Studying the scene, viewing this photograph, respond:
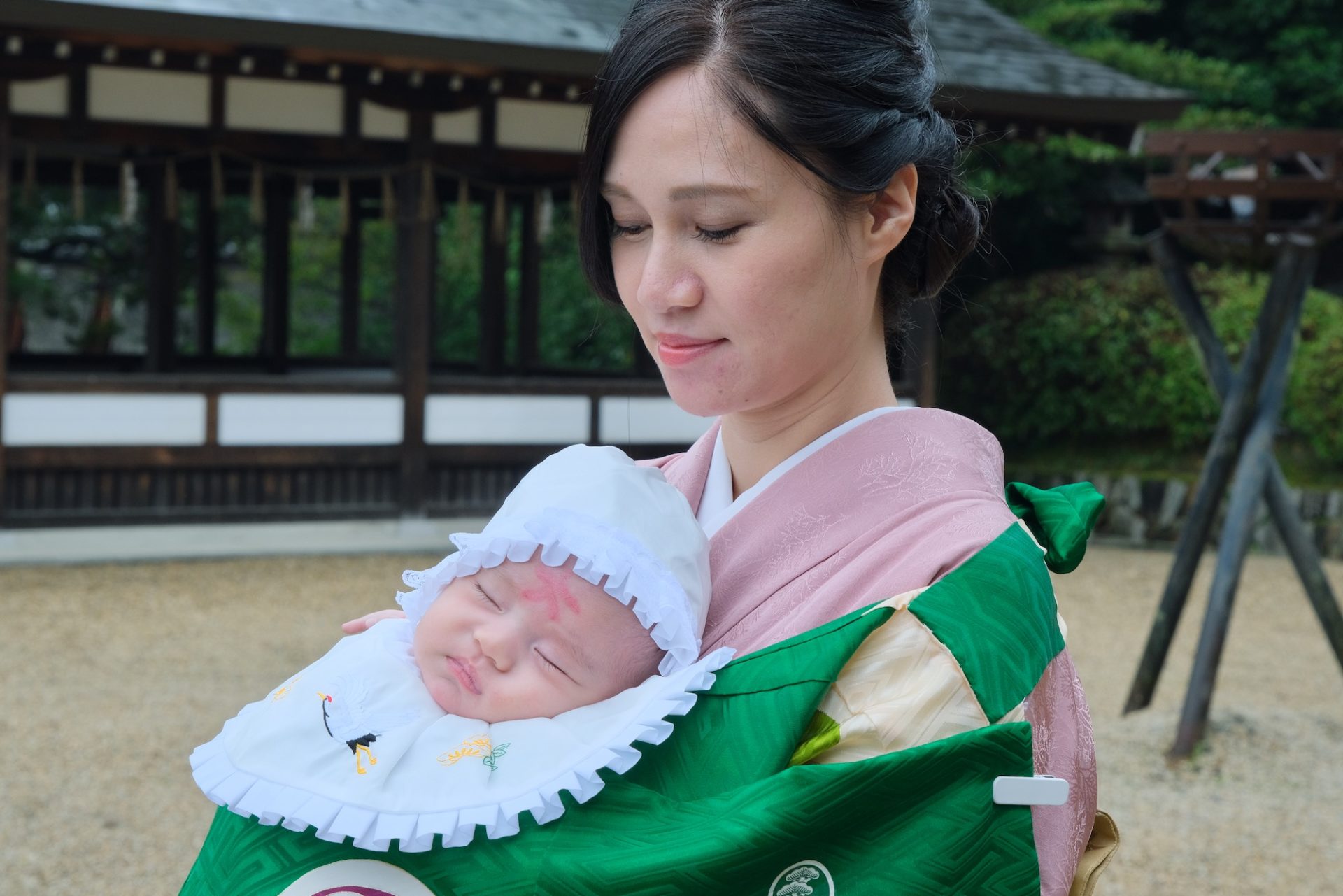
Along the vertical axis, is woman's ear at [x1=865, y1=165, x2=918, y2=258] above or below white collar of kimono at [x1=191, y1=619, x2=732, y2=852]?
above

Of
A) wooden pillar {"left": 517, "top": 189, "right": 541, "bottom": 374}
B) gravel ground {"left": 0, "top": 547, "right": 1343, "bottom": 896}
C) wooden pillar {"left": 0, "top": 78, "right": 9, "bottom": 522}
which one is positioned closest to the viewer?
gravel ground {"left": 0, "top": 547, "right": 1343, "bottom": 896}

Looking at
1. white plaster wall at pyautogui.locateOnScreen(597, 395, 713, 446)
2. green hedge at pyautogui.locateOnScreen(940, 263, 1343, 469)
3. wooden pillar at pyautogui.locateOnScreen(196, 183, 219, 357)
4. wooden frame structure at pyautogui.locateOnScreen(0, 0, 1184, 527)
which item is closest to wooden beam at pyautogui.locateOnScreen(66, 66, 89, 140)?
wooden frame structure at pyautogui.locateOnScreen(0, 0, 1184, 527)

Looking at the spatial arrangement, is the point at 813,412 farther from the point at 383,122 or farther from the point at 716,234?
the point at 383,122

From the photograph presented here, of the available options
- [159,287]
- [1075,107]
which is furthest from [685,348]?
[159,287]

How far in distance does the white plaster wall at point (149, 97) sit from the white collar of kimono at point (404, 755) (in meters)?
6.81

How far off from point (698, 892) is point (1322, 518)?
29.4 ft

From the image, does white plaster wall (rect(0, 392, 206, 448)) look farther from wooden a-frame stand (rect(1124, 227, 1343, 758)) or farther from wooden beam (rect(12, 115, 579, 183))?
wooden a-frame stand (rect(1124, 227, 1343, 758))

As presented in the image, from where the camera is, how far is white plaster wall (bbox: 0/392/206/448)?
23.0 feet

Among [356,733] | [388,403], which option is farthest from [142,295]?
[356,733]

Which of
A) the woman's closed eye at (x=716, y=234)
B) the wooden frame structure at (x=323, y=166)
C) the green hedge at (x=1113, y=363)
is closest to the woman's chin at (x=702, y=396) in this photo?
the woman's closed eye at (x=716, y=234)

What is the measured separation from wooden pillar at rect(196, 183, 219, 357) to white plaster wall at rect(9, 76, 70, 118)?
8.24 ft

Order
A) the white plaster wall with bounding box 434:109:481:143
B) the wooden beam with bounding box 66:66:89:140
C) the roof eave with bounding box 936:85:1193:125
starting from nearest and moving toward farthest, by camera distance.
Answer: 1. the wooden beam with bounding box 66:66:89:140
2. the white plaster wall with bounding box 434:109:481:143
3. the roof eave with bounding box 936:85:1193:125

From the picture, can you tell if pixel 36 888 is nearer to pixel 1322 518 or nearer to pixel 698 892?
pixel 698 892

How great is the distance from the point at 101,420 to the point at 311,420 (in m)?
1.15
